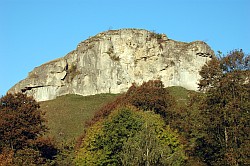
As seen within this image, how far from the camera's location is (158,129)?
61750mm

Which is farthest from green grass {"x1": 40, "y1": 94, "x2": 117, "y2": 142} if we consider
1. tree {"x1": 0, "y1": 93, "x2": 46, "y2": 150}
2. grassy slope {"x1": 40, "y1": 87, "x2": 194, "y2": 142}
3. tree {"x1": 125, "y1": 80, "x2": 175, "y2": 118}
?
tree {"x1": 0, "y1": 93, "x2": 46, "y2": 150}

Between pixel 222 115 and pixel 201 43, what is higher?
pixel 201 43

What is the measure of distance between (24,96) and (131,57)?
7120 cm

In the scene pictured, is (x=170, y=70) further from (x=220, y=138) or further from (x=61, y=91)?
(x=220, y=138)

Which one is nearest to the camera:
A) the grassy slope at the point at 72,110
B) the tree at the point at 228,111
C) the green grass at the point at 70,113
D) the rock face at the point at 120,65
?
the tree at the point at 228,111

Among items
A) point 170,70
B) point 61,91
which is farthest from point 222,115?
point 61,91

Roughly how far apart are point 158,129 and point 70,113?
5349 centimetres

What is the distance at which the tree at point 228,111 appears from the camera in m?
44.0

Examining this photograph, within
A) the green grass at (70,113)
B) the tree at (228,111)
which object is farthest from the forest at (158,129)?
the green grass at (70,113)

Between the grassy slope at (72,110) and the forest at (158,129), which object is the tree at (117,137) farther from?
the grassy slope at (72,110)

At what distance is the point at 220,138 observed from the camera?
154 feet

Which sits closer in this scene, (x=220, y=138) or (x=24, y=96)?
(x=220, y=138)

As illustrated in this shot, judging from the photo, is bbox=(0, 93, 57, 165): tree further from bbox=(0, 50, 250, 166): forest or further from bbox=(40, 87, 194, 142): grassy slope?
bbox=(40, 87, 194, 142): grassy slope

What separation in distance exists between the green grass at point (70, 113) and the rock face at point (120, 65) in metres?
6.65
